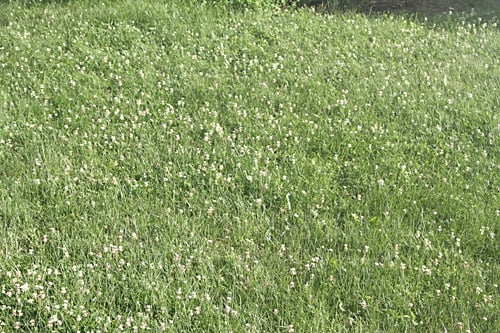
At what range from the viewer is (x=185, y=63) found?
21.8 feet

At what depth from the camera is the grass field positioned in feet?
13.3

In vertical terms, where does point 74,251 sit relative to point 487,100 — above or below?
below

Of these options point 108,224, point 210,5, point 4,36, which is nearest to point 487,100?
A: point 210,5

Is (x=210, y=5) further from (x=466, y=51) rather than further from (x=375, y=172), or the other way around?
(x=375, y=172)

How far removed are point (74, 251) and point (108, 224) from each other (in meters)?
0.37

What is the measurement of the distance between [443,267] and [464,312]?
0.40 metres

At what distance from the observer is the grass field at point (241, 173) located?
4059mm

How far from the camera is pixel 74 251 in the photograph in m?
4.31

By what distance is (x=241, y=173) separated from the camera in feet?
16.9

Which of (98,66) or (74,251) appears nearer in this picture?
(74,251)

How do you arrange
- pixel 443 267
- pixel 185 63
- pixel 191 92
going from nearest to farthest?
pixel 443 267 → pixel 191 92 → pixel 185 63

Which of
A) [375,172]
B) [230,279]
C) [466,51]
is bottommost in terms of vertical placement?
[230,279]

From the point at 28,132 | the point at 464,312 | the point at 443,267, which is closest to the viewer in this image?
the point at 464,312

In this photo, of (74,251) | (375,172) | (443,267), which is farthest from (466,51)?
(74,251)
